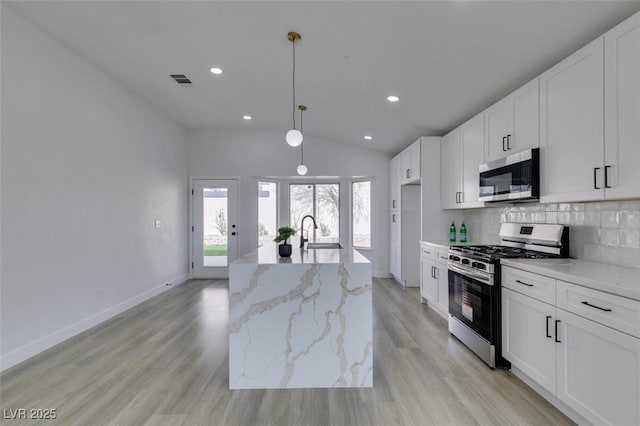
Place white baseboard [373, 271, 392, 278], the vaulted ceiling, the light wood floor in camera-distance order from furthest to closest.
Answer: white baseboard [373, 271, 392, 278] < the vaulted ceiling < the light wood floor

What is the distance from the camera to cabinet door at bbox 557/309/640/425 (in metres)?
1.55

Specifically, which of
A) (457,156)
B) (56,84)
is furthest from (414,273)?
(56,84)

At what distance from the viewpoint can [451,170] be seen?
4.25 meters

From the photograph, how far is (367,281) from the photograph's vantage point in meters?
2.33

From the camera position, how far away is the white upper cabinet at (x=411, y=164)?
4.75 metres

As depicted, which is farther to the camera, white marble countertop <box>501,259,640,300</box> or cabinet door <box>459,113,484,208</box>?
cabinet door <box>459,113,484,208</box>

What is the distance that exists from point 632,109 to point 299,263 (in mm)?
2247

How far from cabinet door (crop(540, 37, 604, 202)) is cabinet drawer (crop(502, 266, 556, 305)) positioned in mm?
637

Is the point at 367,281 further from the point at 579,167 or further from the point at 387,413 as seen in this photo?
the point at 579,167

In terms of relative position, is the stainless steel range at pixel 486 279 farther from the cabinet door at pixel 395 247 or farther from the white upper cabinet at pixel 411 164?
the cabinet door at pixel 395 247

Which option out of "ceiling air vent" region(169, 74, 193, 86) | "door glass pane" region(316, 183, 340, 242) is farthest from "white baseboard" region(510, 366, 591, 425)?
"ceiling air vent" region(169, 74, 193, 86)

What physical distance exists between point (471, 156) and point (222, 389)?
346 cm

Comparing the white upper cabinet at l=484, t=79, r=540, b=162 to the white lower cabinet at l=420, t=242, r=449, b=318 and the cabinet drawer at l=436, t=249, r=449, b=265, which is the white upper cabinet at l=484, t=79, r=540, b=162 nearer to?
the cabinet drawer at l=436, t=249, r=449, b=265

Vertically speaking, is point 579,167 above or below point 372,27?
below
